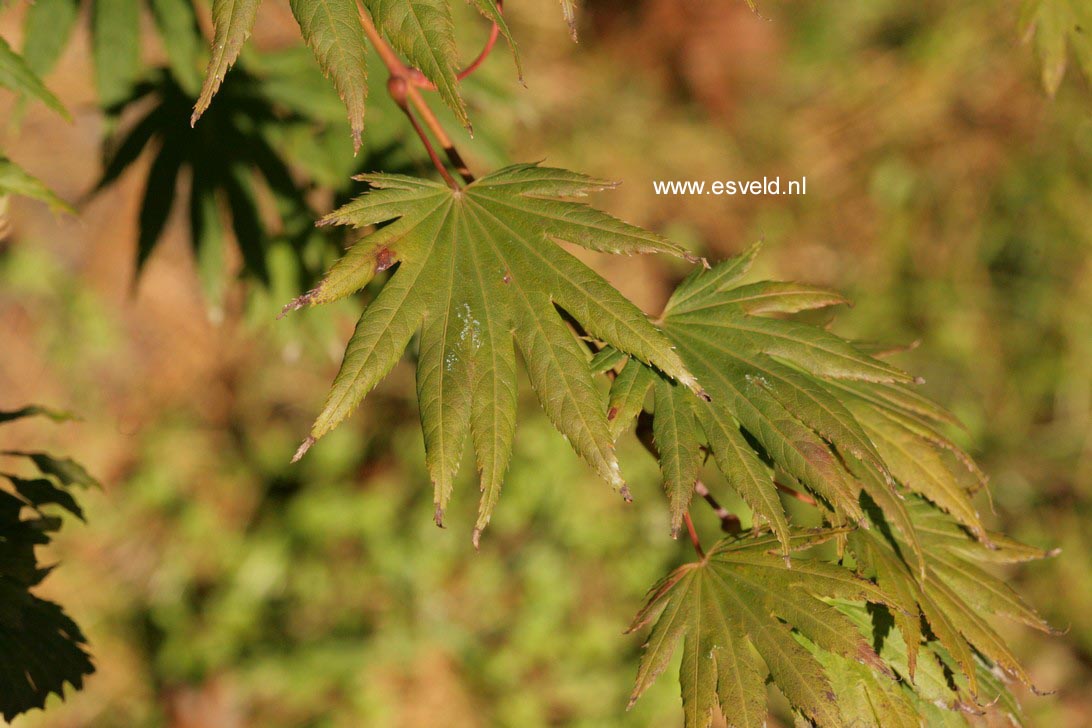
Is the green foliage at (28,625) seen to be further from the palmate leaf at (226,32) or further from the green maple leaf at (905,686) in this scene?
the green maple leaf at (905,686)

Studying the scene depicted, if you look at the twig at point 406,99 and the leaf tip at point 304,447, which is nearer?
the leaf tip at point 304,447

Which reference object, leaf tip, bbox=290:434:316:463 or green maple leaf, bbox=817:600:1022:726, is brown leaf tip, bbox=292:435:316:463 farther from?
green maple leaf, bbox=817:600:1022:726

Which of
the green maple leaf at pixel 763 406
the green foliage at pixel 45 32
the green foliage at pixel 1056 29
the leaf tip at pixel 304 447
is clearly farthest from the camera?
the green foliage at pixel 45 32

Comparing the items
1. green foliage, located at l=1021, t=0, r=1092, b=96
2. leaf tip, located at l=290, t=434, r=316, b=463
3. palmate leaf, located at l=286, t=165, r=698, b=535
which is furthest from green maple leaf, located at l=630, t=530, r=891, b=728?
green foliage, located at l=1021, t=0, r=1092, b=96

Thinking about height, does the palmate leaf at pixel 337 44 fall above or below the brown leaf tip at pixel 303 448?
above

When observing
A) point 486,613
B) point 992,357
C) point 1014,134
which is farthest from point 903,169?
point 486,613

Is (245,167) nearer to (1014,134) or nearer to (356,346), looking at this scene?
(356,346)

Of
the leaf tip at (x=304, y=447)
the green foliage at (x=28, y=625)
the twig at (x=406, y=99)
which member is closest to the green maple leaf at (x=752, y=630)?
the leaf tip at (x=304, y=447)
